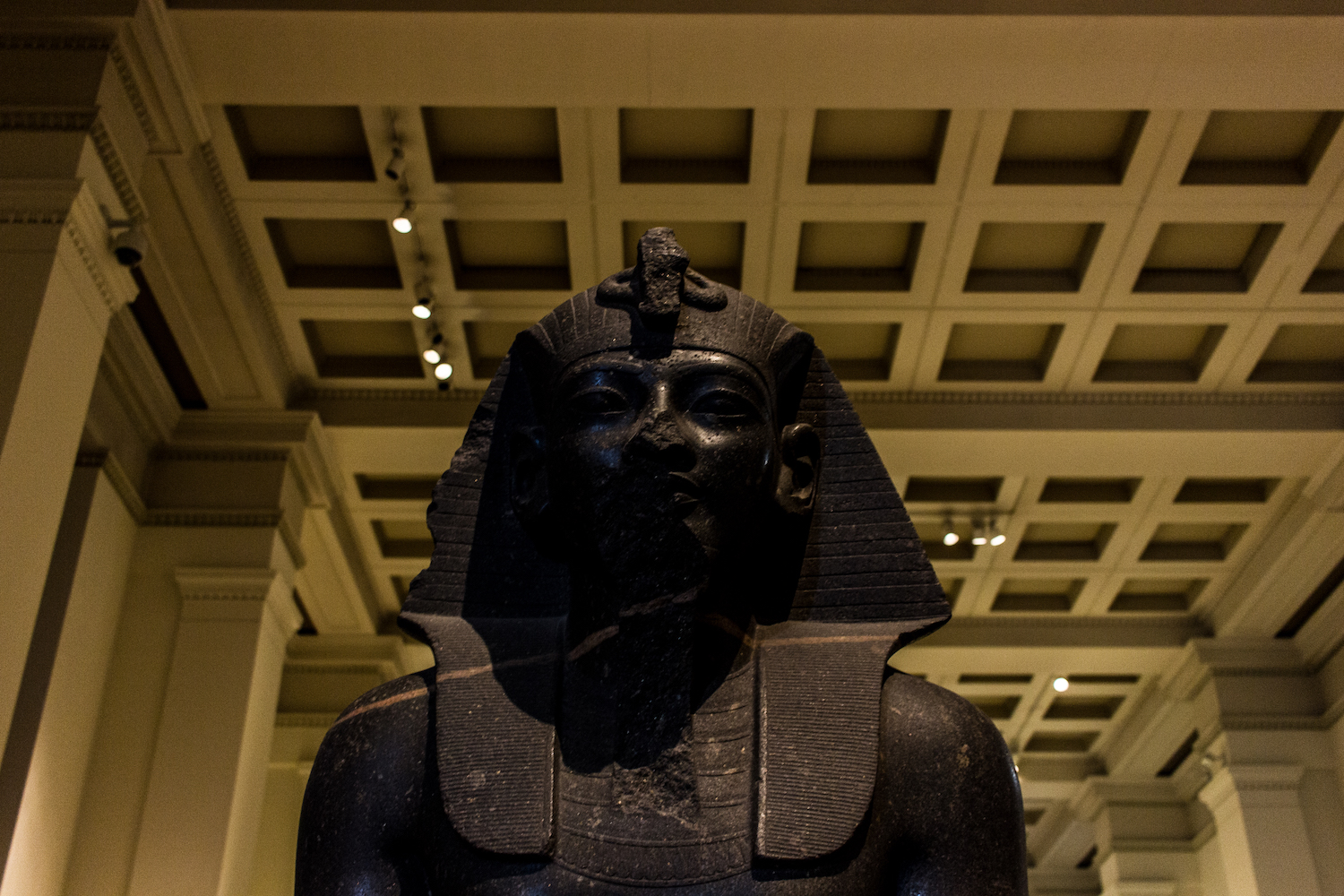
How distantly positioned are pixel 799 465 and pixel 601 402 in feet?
1.39

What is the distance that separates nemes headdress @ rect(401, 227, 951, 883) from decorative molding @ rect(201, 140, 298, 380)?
5.65m

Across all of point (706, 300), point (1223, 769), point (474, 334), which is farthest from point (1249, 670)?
point (706, 300)

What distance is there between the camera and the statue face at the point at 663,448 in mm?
2162

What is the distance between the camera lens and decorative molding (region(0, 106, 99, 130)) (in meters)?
6.04

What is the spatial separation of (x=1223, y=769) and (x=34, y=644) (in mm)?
10926

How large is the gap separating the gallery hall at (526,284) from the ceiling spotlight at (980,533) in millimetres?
23

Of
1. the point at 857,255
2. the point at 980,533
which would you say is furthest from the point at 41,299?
the point at 980,533

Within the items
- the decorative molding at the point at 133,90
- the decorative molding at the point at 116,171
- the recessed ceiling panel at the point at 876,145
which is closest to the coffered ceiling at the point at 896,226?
the recessed ceiling panel at the point at 876,145

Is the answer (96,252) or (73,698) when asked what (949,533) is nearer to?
(73,698)

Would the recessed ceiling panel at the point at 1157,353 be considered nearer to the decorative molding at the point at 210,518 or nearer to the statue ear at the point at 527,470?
the decorative molding at the point at 210,518

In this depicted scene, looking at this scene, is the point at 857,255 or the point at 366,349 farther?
the point at 366,349

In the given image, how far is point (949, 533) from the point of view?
1144 cm

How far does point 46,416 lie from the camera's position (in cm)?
573

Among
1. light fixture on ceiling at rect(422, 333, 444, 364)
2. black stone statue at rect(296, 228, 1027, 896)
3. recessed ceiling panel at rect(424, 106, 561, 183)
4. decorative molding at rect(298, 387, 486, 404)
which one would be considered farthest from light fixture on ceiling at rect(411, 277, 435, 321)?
black stone statue at rect(296, 228, 1027, 896)
